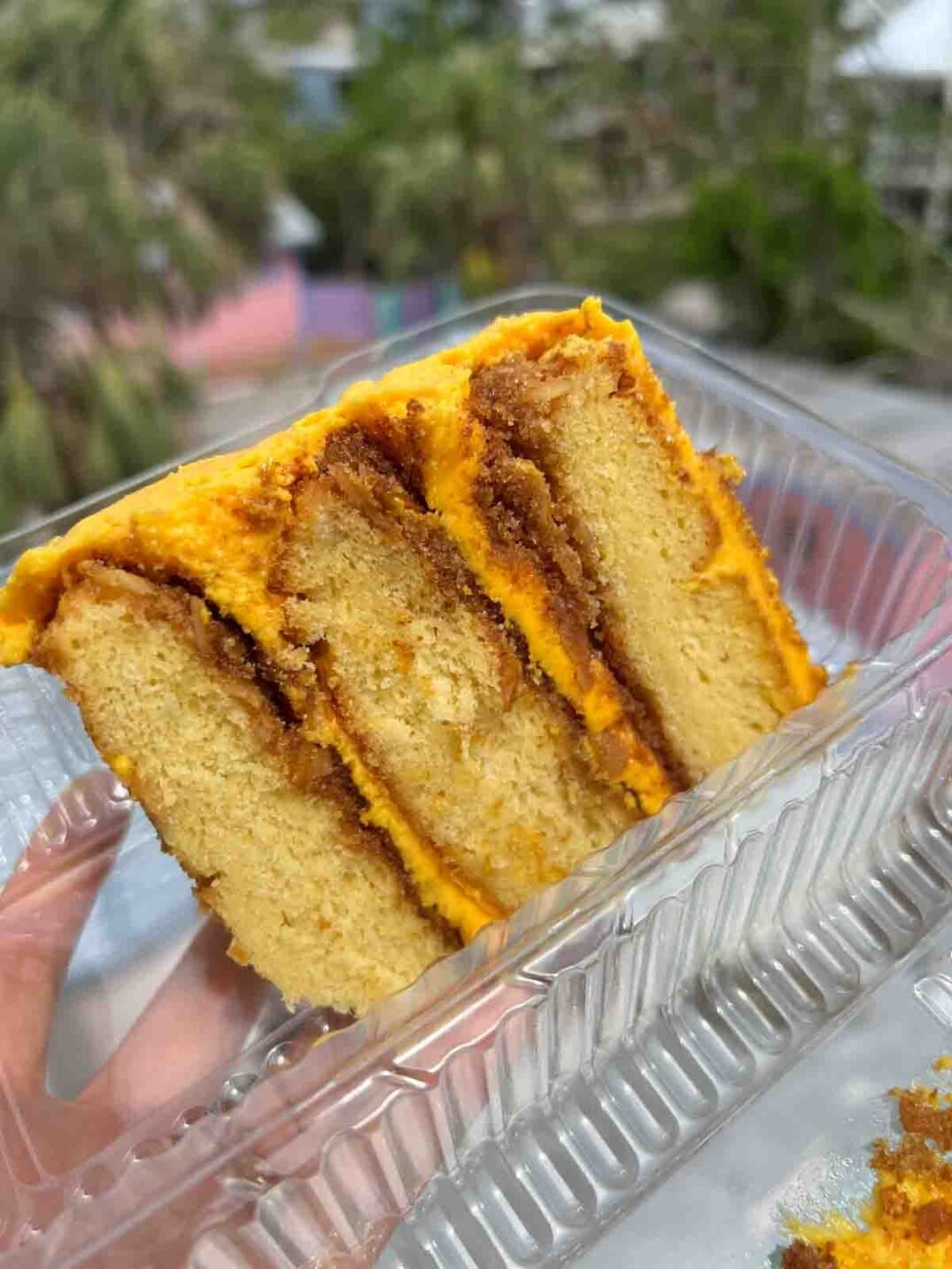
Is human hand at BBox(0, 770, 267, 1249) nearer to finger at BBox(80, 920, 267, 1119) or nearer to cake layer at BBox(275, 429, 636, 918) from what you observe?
finger at BBox(80, 920, 267, 1119)

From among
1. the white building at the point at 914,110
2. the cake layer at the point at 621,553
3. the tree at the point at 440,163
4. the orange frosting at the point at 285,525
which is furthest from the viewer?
the tree at the point at 440,163

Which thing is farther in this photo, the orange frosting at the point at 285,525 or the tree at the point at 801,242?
the tree at the point at 801,242

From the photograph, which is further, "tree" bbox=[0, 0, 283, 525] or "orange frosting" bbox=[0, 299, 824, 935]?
"tree" bbox=[0, 0, 283, 525]

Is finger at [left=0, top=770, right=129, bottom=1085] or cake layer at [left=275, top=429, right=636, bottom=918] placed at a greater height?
cake layer at [left=275, top=429, right=636, bottom=918]

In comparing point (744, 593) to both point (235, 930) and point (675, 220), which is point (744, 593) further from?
point (675, 220)

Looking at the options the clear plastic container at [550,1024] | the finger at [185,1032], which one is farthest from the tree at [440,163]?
the finger at [185,1032]

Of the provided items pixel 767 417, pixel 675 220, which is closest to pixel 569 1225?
pixel 767 417

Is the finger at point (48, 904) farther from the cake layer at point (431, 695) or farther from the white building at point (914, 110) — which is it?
the white building at point (914, 110)

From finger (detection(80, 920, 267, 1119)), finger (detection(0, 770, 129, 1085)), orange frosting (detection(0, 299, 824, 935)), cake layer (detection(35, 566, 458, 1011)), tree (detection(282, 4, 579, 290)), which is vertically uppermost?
tree (detection(282, 4, 579, 290))

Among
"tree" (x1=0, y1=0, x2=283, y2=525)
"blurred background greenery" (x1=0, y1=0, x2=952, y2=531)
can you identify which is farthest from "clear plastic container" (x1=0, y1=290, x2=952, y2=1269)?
"blurred background greenery" (x1=0, y1=0, x2=952, y2=531)
